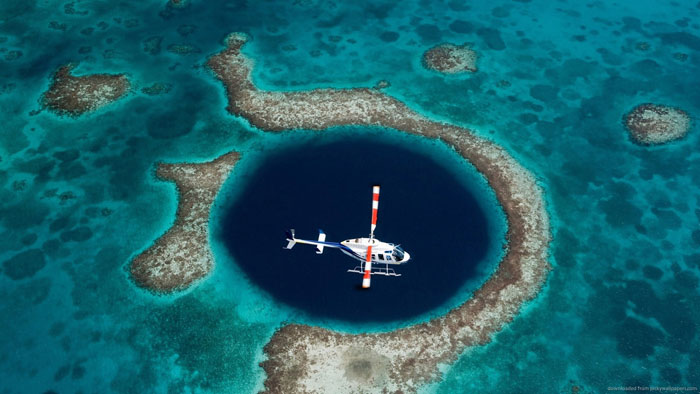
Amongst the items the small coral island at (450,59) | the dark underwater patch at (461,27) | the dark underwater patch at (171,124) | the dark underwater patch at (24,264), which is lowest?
the dark underwater patch at (24,264)

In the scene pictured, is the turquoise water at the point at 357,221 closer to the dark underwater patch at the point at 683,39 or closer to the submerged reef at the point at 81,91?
the submerged reef at the point at 81,91

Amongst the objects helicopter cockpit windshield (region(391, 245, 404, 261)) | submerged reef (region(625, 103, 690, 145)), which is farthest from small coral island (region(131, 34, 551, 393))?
submerged reef (region(625, 103, 690, 145))

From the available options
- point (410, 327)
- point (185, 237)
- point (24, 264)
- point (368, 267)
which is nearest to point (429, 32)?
point (368, 267)

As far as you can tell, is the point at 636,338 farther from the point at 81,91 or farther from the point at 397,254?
the point at 81,91

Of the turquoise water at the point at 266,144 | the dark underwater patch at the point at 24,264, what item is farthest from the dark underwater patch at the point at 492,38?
the dark underwater patch at the point at 24,264

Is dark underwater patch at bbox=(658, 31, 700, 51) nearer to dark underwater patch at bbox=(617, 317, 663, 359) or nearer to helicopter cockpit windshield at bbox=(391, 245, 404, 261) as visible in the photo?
dark underwater patch at bbox=(617, 317, 663, 359)
